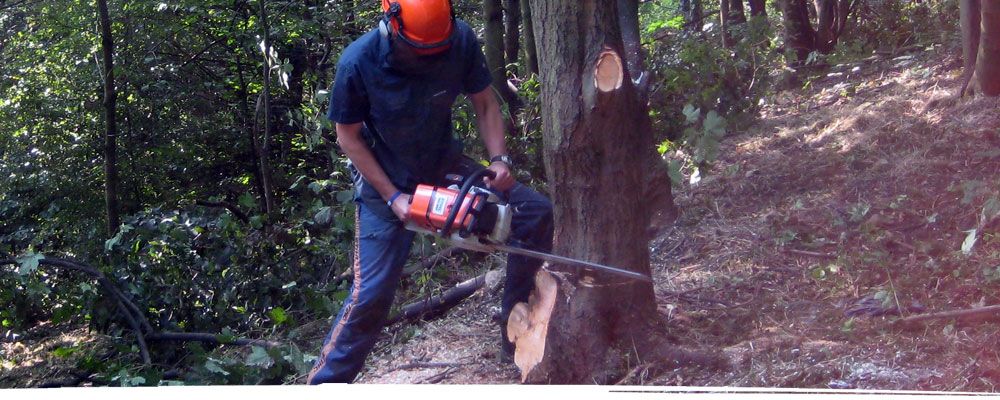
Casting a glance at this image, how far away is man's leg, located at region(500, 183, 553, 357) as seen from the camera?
3363 mm

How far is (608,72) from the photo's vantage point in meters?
3.05

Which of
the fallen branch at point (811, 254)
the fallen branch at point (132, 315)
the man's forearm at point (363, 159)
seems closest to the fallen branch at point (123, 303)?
the fallen branch at point (132, 315)

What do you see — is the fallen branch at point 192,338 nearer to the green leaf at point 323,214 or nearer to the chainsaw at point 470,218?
the green leaf at point 323,214

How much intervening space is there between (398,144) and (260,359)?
1456 millimetres

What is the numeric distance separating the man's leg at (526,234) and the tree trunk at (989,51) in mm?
3793

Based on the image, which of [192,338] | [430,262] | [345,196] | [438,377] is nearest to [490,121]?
[438,377]

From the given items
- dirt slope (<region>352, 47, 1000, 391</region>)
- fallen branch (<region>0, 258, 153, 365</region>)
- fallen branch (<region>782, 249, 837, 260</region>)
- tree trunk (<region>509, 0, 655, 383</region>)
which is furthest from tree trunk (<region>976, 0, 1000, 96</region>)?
fallen branch (<region>0, 258, 153, 365</region>)

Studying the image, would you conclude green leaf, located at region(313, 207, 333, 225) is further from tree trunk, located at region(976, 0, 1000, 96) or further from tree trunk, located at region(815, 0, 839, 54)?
tree trunk, located at region(815, 0, 839, 54)

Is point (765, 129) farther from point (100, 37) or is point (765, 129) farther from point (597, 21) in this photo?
point (100, 37)

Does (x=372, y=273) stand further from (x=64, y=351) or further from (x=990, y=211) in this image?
(x=64, y=351)

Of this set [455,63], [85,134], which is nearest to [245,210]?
[85,134]

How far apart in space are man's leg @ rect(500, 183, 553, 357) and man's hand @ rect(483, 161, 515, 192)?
7 centimetres

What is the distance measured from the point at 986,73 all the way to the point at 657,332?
3.77 meters

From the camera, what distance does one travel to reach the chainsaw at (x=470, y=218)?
9.85 feet
